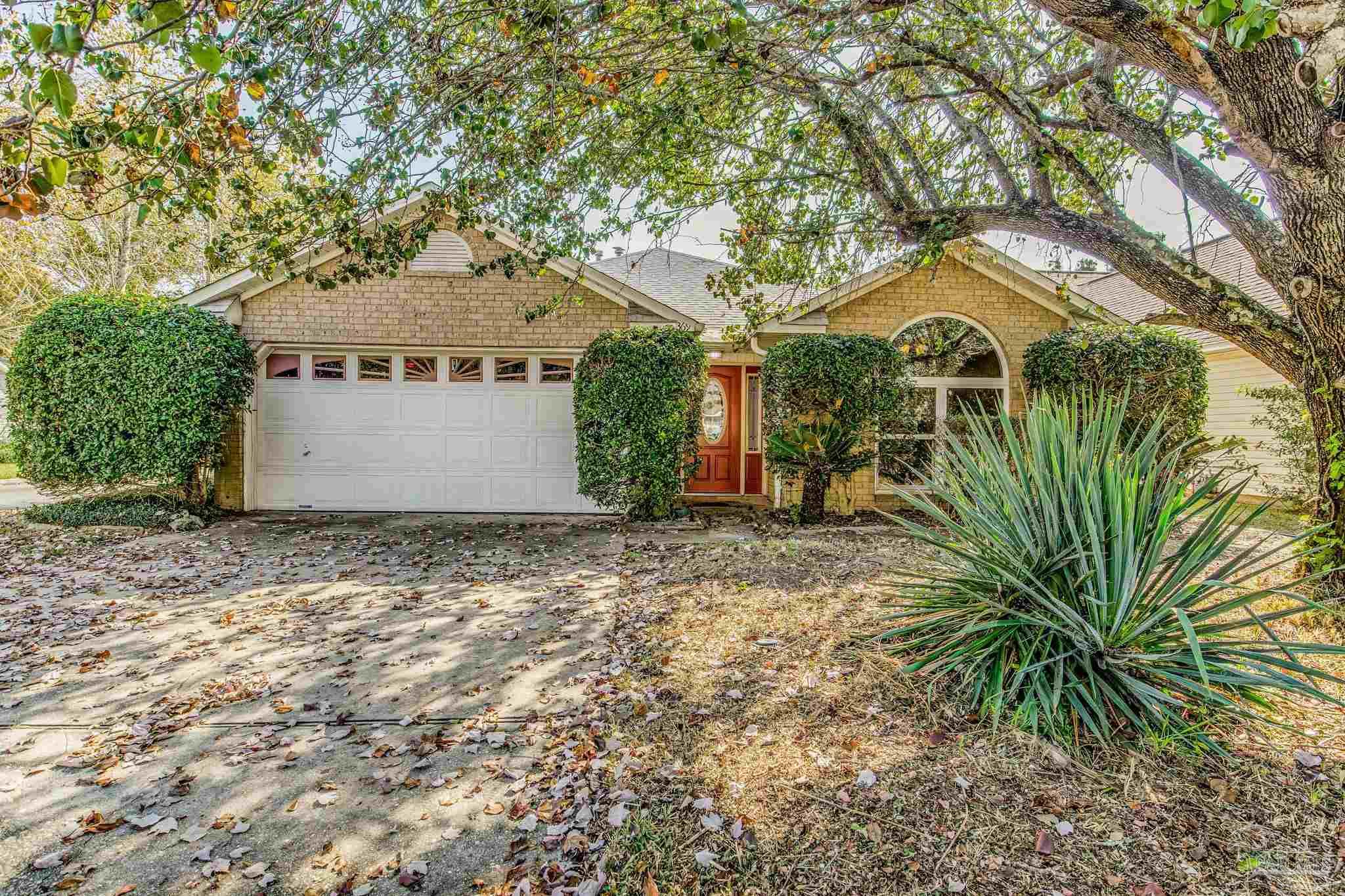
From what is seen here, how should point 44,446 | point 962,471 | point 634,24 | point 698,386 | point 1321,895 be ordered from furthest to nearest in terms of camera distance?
point 698,386 → point 44,446 → point 634,24 → point 962,471 → point 1321,895

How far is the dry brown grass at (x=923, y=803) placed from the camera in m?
2.43

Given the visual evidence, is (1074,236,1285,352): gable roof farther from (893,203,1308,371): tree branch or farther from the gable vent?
the gable vent

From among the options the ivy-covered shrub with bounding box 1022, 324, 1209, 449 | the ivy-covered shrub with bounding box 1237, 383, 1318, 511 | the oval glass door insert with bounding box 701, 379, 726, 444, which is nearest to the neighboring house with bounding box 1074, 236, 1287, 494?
the ivy-covered shrub with bounding box 1022, 324, 1209, 449

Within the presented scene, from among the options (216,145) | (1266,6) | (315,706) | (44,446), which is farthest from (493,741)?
(44,446)

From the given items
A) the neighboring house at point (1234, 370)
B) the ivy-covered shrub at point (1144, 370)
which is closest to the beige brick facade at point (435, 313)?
the ivy-covered shrub at point (1144, 370)

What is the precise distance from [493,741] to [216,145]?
3.85 m

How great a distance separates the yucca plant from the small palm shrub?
5.24 m

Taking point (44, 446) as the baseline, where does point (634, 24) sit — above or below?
above

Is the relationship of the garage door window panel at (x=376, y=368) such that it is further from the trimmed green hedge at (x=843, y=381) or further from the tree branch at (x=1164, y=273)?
the tree branch at (x=1164, y=273)

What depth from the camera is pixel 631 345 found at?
356 inches

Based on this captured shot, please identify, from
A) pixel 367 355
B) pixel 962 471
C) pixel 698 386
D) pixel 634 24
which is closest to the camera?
pixel 962 471

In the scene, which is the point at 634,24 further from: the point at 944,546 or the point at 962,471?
the point at 944,546

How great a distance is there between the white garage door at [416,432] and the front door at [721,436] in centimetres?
318

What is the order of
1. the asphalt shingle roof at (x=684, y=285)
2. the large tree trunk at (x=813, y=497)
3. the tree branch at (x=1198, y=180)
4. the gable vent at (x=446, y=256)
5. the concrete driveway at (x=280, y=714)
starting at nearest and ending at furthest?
1. the concrete driveway at (x=280, y=714)
2. the tree branch at (x=1198, y=180)
3. the large tree trunk at (x=813, y=497)
4. the gable vent at (x=446, y=256)
5. the asphalt shingle roof at (x=684, y=285)
